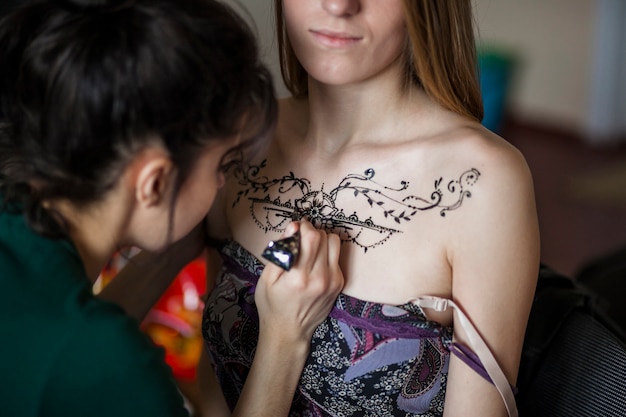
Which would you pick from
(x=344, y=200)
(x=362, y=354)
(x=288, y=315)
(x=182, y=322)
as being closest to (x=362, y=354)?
(x=362, y=354)

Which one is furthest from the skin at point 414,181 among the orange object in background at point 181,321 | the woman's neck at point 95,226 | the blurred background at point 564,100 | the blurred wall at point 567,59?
the blurred wall at point 567,59

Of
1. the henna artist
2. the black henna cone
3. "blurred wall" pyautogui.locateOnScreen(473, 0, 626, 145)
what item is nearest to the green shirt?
the henna artist

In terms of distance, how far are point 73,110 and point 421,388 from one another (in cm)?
65

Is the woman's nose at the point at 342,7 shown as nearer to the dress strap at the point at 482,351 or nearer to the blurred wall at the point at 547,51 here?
the dress strap at the point at 482,351

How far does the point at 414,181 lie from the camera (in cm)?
131

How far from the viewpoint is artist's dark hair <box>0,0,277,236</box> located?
0.99 m

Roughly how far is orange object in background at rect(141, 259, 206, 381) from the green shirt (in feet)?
4.48

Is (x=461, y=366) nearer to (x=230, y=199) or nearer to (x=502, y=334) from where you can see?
(x=502, y=334)

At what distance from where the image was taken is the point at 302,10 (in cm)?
129

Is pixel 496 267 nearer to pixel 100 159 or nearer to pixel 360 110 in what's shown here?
pixel 360 110

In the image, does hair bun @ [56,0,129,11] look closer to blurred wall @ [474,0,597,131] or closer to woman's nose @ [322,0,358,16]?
woman's nose @ [322,0,358,16]

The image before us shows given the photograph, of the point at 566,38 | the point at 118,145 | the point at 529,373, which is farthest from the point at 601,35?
the point at 118,145

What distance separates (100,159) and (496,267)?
55 centimetres

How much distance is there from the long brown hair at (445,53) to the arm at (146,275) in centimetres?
47
